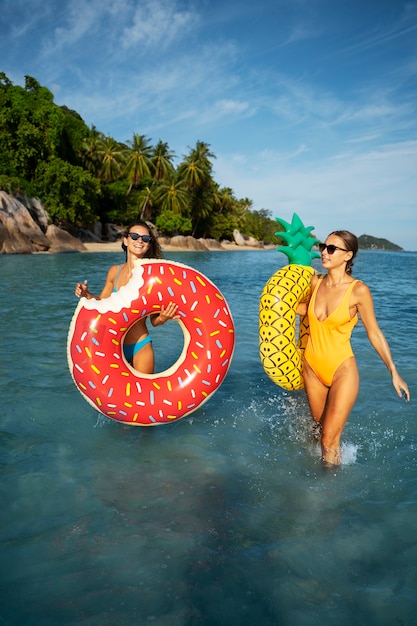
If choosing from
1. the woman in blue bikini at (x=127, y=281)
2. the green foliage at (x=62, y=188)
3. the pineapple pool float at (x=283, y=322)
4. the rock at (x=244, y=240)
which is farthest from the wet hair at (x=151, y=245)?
the rock at (x=244, y=240)

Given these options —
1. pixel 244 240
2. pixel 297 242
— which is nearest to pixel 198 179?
pixel 244 240

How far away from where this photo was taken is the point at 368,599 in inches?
85.0

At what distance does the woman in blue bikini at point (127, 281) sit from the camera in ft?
11.0

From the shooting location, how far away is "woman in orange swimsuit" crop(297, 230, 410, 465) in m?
2.86

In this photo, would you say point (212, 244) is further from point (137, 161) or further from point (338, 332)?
point (338, 332)

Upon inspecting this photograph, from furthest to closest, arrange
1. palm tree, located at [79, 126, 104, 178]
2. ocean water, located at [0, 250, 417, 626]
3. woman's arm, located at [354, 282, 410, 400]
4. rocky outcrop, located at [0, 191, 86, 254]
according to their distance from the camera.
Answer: palm tree, located at [79, 126, 104, 178], rocky outcrop, located at [0, 191, 86, 254], woman's arm, located at [354, 282, 410, 400], ocean water, located at [0, 250, 417, 626]

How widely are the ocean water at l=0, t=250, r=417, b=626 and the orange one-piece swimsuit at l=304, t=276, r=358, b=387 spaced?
75 cm

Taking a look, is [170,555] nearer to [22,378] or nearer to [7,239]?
[22,378]

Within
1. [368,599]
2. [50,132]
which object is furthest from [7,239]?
[368,599]

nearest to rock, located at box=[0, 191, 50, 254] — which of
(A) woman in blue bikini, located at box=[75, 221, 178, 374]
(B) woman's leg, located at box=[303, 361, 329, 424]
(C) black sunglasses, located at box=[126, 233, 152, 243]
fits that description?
(A) woman in blue bikini, located at box=[75, 221, 178, 374]

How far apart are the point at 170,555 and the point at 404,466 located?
1.87 m

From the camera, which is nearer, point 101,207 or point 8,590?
point 8,590

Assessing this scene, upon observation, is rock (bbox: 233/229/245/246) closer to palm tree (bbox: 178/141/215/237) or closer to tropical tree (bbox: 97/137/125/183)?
palm tree (bbox: 178/141/215/237)

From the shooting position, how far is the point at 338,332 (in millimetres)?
2947
